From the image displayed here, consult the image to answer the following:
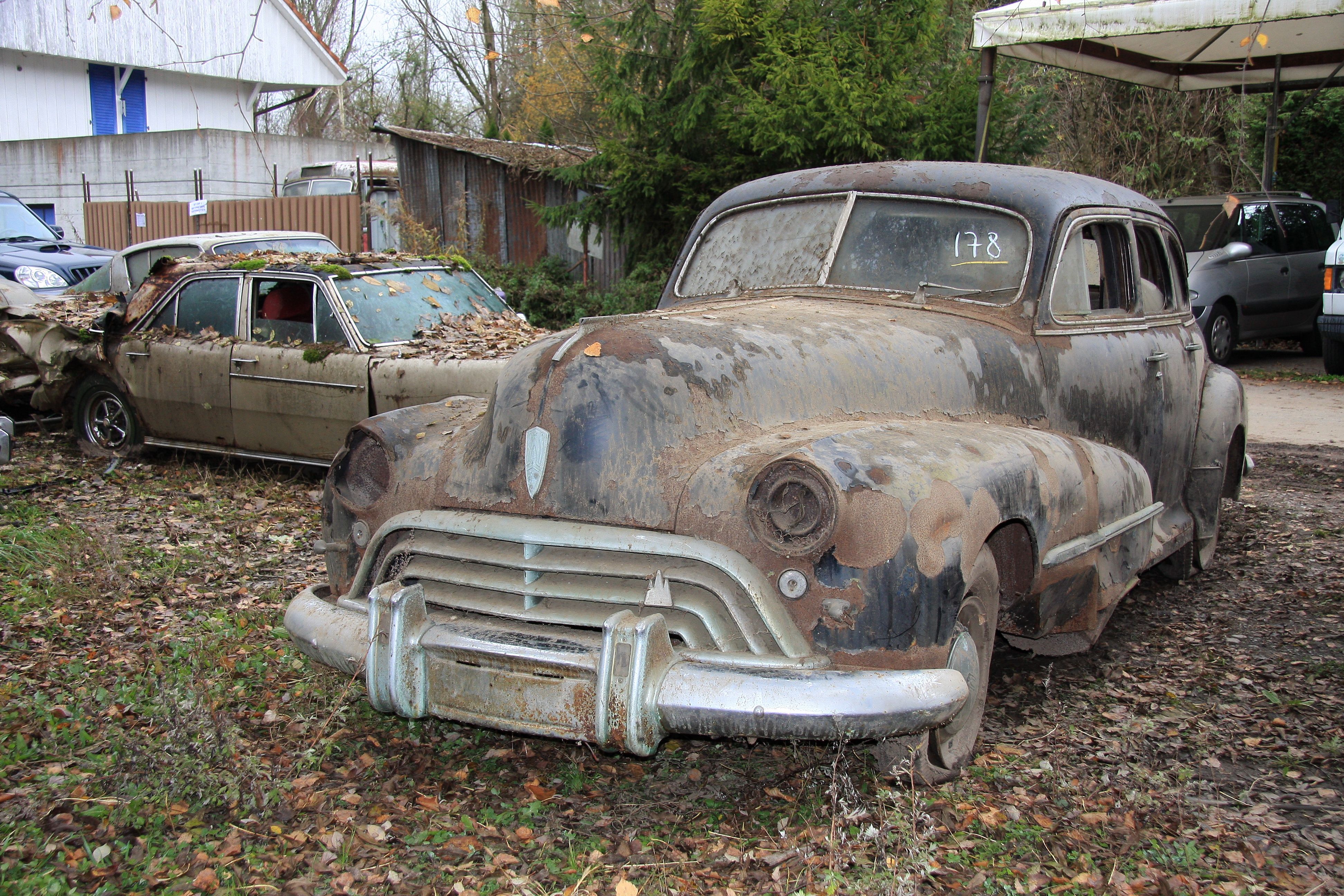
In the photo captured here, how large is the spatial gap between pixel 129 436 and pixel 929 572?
21.4 feet

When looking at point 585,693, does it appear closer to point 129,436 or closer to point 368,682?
point 368,682

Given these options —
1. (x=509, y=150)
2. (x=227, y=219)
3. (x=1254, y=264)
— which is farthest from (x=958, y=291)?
(x=227, y=219)

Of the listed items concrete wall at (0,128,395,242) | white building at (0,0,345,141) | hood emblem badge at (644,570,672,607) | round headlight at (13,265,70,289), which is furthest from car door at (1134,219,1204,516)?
white building at (0,0,345,141)

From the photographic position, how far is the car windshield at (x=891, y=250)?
4.25 m

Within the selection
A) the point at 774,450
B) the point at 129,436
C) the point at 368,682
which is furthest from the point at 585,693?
the point at 129,436

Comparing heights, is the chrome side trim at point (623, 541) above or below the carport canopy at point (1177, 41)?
below

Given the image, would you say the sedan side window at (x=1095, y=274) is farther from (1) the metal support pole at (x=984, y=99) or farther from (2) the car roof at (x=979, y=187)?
(1) the metal support pole at (x=984, y=99)

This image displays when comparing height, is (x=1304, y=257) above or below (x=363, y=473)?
above

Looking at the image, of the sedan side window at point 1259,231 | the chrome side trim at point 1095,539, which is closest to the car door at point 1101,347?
the chrome side trim at point 1095,539

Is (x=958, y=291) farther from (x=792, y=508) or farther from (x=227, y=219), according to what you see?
(x=227, y=219)

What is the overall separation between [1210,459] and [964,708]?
9.14ft

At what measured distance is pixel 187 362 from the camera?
7.09 m

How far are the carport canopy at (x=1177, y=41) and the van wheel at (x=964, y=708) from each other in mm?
7211

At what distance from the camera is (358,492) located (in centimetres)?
362
